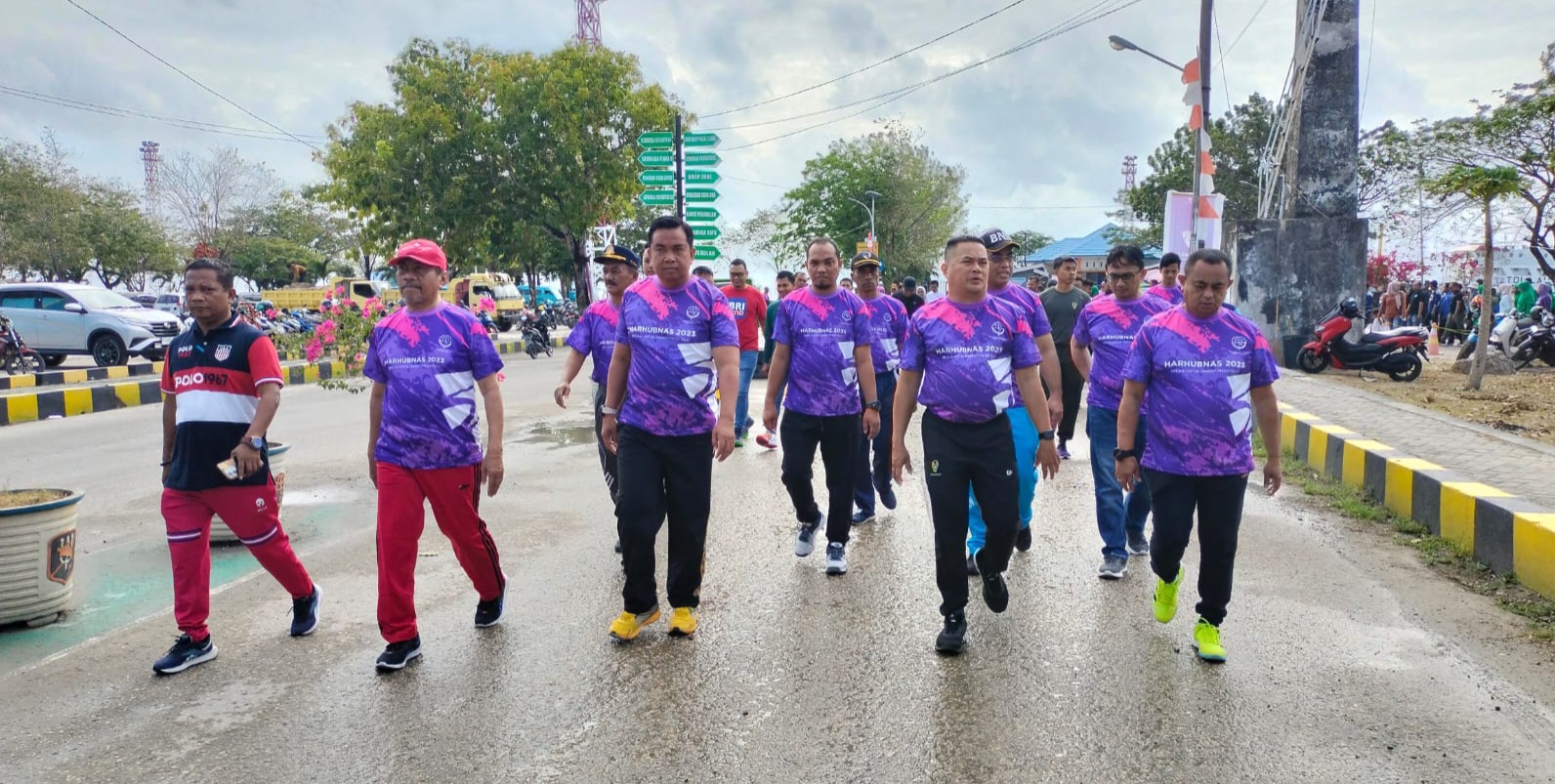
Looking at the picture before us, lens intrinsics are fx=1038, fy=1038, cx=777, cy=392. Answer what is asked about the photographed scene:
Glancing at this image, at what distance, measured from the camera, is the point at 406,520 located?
13.9 ft

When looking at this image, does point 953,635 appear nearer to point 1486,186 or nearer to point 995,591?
point 995,591

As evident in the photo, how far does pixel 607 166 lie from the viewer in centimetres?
3097

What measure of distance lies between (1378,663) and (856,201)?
2288 inches

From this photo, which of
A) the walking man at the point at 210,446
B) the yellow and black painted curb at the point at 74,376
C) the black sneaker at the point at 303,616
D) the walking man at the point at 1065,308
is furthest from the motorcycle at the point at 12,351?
the walking man at the point at 1065,308

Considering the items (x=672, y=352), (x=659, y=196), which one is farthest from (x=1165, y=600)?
(x=659, y=196)

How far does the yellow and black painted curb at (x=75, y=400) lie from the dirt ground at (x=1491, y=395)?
12.4 m

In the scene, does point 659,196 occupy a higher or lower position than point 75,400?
higher

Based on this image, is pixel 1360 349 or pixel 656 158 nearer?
pixel 656 158

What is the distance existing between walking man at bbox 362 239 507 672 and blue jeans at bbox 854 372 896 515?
2785 millimetres

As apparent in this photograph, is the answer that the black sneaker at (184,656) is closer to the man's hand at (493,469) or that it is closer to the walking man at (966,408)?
the man's hand at (493,469)

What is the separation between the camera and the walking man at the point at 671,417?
4.43m

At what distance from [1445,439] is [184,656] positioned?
9471 millimetres

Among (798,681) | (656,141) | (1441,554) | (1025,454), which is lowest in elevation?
(798,681)

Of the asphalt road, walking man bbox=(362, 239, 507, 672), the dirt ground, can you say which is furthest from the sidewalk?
walking man bbox=(362, 239, 507, 672)
